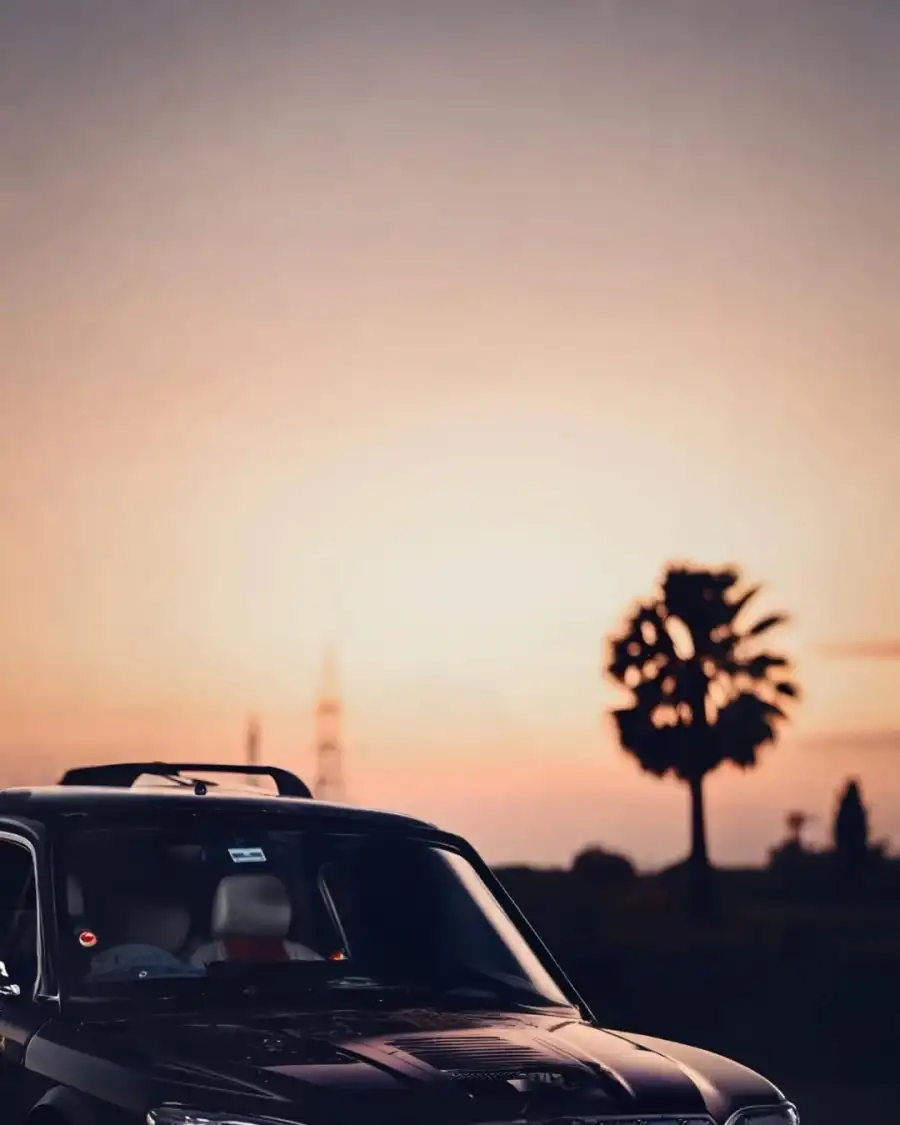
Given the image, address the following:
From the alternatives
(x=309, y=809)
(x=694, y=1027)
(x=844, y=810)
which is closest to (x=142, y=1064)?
(x=309, y=809)

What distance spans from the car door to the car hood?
89 millimetres

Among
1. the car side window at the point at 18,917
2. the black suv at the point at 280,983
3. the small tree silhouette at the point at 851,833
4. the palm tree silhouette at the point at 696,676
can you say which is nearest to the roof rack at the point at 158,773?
the black suv at the point at 280,983

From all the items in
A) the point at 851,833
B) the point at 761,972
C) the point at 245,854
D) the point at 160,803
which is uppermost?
the point at 160,803

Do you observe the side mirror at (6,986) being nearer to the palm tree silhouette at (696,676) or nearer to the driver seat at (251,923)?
the driver seat at (251,923)

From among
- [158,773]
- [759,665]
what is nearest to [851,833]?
[759,665]

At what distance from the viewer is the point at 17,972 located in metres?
6.52

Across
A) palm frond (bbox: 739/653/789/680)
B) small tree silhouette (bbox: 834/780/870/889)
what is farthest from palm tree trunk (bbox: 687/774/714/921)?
small tree silhouette (bbox: 834/780/870/889)

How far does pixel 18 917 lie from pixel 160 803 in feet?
1.71

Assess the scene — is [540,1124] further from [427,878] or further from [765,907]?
[765,907]

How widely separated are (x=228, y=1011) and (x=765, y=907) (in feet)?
362

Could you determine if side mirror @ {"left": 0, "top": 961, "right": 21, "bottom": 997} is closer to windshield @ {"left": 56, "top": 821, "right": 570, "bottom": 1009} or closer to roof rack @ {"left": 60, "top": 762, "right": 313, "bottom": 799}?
windshield @ {"left": 56, "top": 821, "right": 570, "bottom": 1009}

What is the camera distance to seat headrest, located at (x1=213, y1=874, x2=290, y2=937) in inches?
276

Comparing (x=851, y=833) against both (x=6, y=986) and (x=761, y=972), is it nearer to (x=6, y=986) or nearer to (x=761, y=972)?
(x=761, y=972)

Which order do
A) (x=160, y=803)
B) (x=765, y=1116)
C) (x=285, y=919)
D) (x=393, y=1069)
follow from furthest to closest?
1. (x=285, y=919)
2. (x=160, y=803)
3. (x=765, y=1116)
4. (x=393, y=1069)
